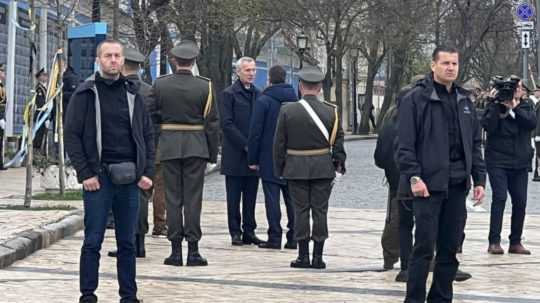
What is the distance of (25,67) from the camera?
31.5 meters

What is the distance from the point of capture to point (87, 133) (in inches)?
370

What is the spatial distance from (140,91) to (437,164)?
142 inches

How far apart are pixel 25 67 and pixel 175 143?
19849 mm

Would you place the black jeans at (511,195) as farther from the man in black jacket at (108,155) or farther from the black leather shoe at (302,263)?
the man in black jacket at (108,155)

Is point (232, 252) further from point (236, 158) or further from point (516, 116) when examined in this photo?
point (516, 116)

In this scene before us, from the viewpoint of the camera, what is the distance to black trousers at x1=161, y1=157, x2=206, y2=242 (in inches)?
487

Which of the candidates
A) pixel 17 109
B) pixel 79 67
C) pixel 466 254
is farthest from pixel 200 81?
pixel 17 109

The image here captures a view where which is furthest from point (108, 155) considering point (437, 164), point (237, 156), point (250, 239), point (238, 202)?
point (250, 239)

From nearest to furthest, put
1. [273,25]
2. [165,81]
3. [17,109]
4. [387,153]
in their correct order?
1. [387,153]
2. [165,81]
3. [17,109]
4. [273,25]

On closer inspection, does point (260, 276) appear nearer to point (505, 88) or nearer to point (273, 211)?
point (273, 211)

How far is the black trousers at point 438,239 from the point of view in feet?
30.5

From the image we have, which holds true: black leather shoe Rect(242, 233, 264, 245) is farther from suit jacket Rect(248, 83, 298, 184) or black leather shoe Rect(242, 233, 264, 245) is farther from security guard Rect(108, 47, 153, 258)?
security guard Rect(108, 47, 153, 258)

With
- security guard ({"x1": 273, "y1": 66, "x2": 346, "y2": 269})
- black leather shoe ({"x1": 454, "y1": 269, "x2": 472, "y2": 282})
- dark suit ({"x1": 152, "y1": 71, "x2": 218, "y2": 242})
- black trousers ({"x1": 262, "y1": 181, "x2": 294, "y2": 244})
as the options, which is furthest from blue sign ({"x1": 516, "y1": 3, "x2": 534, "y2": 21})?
black leather shoe ({"x1": 454, "y1": 269, "x2": 472, "y2": 282})

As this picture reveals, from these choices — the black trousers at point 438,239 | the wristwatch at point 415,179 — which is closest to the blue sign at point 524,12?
the black trousers at point 438,239
